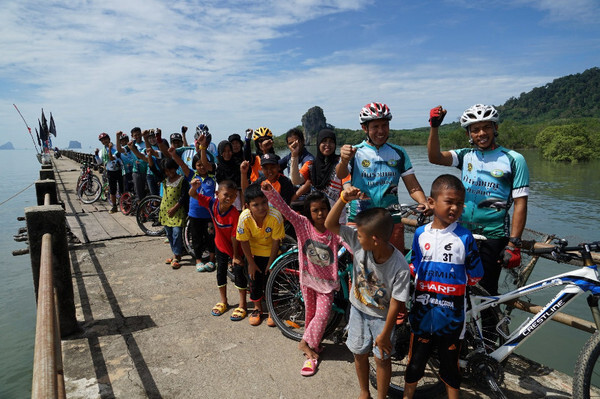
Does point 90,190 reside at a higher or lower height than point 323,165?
lower

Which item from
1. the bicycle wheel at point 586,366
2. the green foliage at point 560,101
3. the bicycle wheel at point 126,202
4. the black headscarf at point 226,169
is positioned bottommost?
the bicycle wheel at point 586,366

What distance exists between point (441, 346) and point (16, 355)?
16.0 feet

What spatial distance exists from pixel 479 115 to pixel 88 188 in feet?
40.2

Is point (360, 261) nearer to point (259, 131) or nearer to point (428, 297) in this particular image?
point (428, 297)

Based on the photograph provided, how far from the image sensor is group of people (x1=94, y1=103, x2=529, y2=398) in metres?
2.40

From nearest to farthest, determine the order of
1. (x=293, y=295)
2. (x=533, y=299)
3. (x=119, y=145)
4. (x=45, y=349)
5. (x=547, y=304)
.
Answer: (x=45, y=349)
(x=547, y=304)
(x=293, y=295)
(x=533, y=299)
(x=119, y=145)

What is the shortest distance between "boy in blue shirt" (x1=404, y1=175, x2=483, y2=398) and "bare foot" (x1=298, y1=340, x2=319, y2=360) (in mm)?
934

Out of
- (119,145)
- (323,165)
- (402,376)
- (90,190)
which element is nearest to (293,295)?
(402,376)

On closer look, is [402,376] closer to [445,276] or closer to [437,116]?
[445,276]

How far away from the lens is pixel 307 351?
10.4 feet

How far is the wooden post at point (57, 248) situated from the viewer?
3.33 m

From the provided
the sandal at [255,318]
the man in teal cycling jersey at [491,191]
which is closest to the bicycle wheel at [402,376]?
the man in teal cycling jersey at [491,191]

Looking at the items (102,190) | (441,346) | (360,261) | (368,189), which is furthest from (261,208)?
(102,190)

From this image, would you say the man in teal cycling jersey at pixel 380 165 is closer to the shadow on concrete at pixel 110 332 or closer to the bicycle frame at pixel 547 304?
the bicycle frame at pixel 547 304
